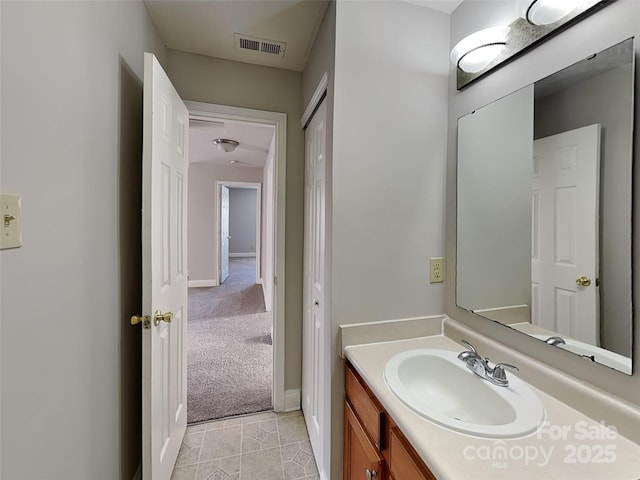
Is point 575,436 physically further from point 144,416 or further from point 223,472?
point 223,472

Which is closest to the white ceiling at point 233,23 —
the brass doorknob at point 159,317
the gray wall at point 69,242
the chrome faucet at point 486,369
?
the gray wall at point 69,242

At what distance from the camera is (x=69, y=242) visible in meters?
0.89

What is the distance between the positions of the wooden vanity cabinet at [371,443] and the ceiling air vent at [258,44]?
6.02ft

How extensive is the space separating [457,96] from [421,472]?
1479mm

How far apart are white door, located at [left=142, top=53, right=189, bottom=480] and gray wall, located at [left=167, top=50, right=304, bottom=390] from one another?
13.5 inches

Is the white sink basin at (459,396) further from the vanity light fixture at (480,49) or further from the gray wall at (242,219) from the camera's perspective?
the gray wall at (242,219)

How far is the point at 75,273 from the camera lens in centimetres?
92

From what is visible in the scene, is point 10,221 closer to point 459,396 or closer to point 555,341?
point 459,396

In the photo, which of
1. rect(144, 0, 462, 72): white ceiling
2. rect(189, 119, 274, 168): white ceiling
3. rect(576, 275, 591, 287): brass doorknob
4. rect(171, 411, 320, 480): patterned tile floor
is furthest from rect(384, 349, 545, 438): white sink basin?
rect(189, 119, 274, 168): white ceiling

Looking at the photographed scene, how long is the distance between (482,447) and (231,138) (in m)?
3.94

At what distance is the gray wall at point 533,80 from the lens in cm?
78

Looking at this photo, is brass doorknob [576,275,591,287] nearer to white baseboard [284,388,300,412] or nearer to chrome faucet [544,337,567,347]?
chrome faucet [544,337,567,347]

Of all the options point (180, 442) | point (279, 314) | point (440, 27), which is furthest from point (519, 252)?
point (180, 442)

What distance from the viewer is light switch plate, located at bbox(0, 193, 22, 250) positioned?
64cm
